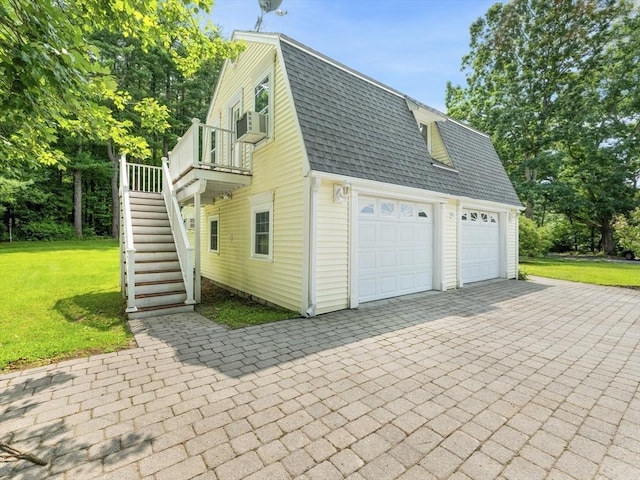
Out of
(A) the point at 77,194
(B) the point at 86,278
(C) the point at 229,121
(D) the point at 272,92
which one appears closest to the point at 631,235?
(D) the point at 272,92

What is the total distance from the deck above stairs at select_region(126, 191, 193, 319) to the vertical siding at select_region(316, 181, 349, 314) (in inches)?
111

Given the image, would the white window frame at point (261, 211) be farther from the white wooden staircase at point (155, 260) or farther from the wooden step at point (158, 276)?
the wooden step at point (158, 276)

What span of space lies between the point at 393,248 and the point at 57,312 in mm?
7177

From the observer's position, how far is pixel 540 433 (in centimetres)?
241

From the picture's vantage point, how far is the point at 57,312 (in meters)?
5.97

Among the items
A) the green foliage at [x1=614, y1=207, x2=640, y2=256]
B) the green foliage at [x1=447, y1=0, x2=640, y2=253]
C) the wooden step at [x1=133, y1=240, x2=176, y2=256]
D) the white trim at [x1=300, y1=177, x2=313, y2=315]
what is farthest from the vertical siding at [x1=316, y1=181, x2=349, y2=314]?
the green foliage at [x1=447, y1=0, x2=640, y2=253]

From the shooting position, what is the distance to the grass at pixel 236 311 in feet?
18.5

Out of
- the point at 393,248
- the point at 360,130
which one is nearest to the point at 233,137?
the point at 360,130

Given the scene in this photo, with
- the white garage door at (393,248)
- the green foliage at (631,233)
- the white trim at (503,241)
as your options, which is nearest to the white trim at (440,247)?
the white garage door at (393,248)

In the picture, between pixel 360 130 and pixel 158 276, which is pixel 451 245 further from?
pixel 158 276

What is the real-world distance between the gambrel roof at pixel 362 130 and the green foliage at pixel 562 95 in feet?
51.2

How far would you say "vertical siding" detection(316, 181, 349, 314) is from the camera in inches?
233

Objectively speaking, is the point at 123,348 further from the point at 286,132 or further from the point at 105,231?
the point at 105,231

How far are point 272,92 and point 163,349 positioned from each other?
5643 mm
